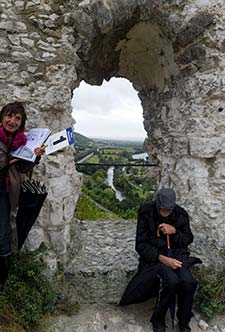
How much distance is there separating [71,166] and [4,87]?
859 mm

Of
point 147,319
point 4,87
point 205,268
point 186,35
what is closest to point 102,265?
point 147,319

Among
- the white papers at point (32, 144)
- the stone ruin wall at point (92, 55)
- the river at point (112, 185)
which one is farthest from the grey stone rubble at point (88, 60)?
the river at point (112, 185)

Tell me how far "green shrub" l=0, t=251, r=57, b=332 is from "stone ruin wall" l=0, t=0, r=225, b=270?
7.9 inches

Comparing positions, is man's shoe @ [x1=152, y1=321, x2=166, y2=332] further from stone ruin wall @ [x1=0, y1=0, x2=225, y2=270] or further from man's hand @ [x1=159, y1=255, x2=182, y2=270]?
stone ruin wall @ [x1=0, y1=0, x2=225, y2=270]

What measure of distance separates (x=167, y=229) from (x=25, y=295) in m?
1.15

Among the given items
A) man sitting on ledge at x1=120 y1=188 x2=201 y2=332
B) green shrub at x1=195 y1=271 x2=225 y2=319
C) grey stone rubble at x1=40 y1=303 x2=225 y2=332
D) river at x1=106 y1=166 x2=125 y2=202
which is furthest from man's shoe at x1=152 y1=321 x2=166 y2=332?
river at x1=106 y1=166 x2=125 y2=202

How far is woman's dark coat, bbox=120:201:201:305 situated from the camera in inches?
112

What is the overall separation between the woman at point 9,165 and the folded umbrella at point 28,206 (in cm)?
12

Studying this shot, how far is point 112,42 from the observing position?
3.67 meters

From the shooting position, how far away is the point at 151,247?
2.87 metres

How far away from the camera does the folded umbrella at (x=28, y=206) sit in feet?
9.02

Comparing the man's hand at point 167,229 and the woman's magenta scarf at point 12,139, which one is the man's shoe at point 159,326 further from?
the woman's magenta scarf at point 12,139

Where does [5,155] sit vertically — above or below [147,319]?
above

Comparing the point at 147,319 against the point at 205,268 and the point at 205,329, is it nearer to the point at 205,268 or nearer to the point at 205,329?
the point at 205,329
